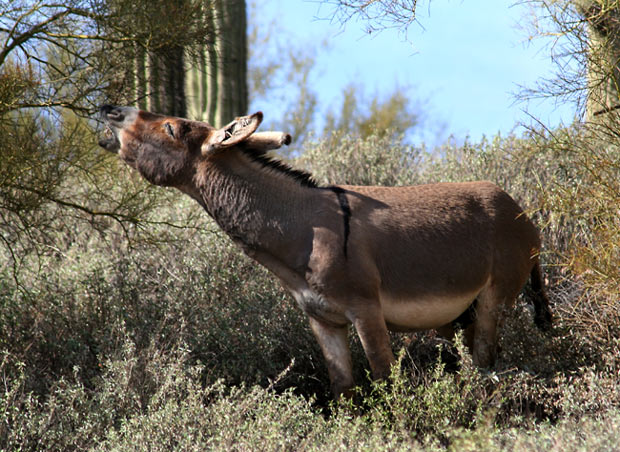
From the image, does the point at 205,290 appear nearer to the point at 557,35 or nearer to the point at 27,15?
the point at 27,15

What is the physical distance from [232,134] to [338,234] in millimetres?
942

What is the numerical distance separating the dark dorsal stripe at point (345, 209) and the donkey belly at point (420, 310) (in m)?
0.47

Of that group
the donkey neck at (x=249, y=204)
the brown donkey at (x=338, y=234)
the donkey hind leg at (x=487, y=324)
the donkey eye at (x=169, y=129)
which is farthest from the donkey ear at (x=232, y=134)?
the donkey hind leg at (x=487, y=324)

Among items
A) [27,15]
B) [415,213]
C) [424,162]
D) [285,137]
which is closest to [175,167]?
[285,137]

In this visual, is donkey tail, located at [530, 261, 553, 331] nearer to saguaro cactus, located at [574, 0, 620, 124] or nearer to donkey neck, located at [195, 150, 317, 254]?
saguaro cactus, located at [574, 0, 620, 124]

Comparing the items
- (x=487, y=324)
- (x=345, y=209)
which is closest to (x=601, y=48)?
(x=487, y=324)

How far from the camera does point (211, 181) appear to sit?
15.8ft

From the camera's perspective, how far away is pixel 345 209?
15.8ft

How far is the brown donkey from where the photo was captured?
4.62 m

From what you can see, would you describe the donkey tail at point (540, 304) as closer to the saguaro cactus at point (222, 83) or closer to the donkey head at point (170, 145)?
the donkey head at point (170, 145)

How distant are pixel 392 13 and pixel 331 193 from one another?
6.28 ft

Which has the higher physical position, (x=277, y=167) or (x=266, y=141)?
(x=266, y=141)

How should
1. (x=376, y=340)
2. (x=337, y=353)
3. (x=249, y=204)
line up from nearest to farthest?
1. (x=376, y=340)
2. (x=249, y=204)
3. (x=337, y=353)

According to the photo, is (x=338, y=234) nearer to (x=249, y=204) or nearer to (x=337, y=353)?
(x=249, y=204)
